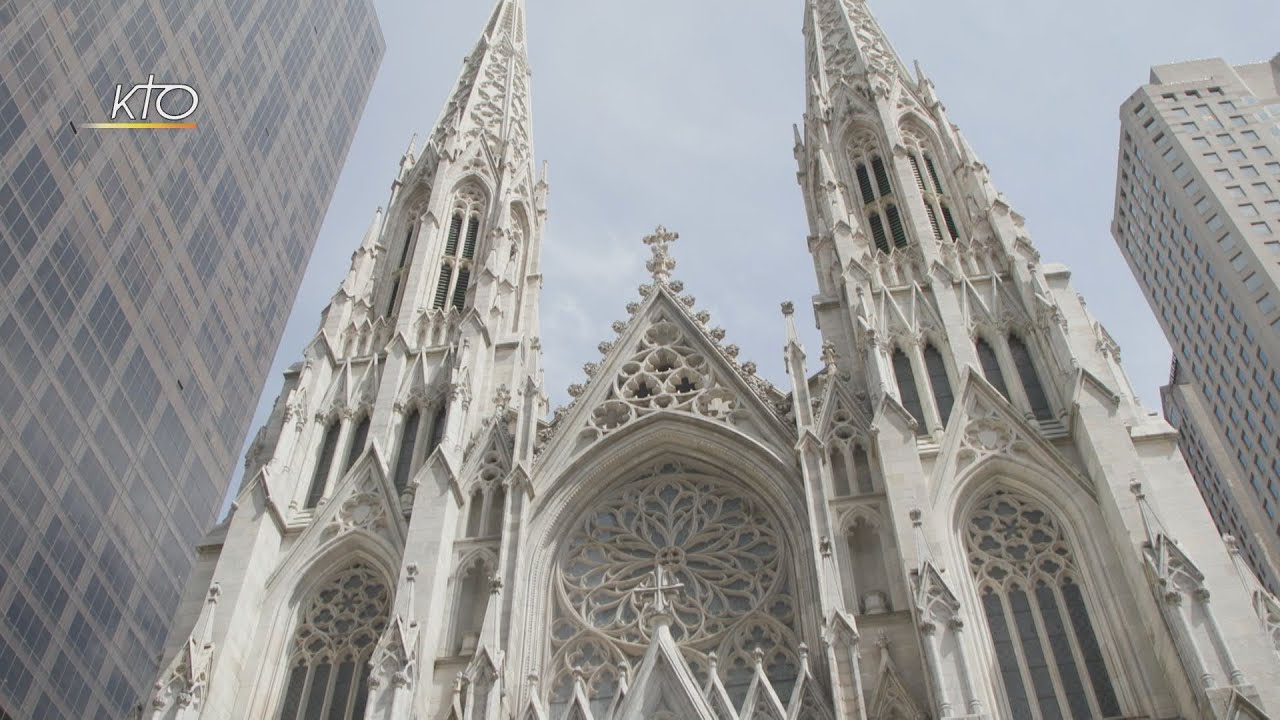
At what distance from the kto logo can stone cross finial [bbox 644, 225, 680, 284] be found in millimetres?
17161

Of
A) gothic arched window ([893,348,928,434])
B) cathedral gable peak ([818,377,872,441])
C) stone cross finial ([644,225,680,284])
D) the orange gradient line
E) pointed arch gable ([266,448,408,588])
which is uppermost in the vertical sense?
the orange gradient line

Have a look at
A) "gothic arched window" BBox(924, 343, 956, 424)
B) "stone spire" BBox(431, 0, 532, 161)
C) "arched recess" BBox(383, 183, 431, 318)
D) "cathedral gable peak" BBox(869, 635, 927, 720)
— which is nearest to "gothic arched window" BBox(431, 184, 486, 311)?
"arched recess" BBox(383, 183, 431, 318)

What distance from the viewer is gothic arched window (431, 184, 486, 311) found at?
3189 centimetres

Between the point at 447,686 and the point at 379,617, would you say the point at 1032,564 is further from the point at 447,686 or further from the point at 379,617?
the point at 379,617

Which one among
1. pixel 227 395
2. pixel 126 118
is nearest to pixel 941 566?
pixel 126 118

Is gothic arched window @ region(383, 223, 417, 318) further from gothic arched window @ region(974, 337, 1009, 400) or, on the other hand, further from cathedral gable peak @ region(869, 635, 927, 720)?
cathedral gable peak @ region(869, 635, 927, 720)

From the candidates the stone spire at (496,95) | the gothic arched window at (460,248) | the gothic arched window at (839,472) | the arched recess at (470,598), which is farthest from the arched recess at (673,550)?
the stone spire at (496,95)

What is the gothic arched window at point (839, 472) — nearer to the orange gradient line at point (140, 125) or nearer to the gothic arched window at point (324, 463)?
the gothic arched window at point (324, 463)

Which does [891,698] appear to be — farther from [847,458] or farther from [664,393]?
[664,393]

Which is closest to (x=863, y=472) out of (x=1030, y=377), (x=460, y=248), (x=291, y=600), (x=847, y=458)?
(x=847, y=458)

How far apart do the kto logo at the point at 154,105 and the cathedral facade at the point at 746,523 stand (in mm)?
11331

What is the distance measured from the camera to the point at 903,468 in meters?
22.2

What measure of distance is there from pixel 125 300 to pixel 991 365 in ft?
86.9

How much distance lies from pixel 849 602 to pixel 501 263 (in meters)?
15.0
